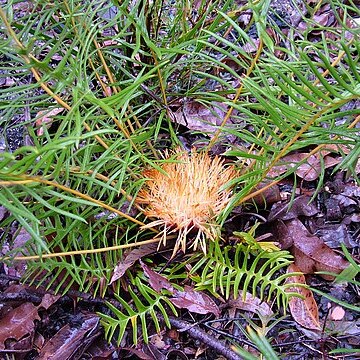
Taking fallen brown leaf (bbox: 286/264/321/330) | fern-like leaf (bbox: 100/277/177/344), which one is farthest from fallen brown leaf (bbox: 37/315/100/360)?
fallen brown leaf (bbox: 286/264/321/330)

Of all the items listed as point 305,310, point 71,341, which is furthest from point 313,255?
point 71,341

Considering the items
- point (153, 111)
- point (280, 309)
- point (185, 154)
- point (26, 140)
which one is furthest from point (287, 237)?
point (26, 140)

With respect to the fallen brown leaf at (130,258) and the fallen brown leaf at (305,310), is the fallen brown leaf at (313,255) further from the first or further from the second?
the fallen brown leaf at (130,258)

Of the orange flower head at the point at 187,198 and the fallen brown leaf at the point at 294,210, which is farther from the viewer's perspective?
the fallen brown leaf at the point at 294,210

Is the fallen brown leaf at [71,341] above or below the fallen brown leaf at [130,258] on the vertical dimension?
below

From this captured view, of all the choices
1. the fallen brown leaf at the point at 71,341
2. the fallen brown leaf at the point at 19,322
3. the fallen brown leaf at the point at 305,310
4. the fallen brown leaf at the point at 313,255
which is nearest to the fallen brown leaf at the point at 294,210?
the fallen brown leaf at the point at 313,255

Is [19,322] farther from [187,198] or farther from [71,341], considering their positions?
[187,198]

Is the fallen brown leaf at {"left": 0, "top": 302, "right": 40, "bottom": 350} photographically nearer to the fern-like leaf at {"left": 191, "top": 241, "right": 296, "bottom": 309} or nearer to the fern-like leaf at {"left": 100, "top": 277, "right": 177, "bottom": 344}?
the fern-like leaf at {"left": 100, "top": 277, "right": 177, "bottom": 344}
